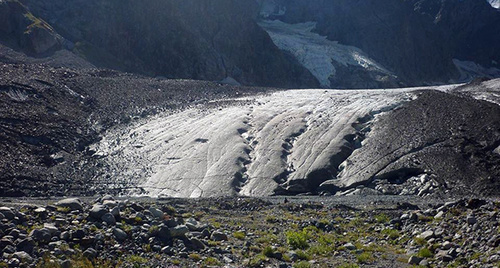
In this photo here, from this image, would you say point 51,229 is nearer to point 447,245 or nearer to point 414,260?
point 414,260

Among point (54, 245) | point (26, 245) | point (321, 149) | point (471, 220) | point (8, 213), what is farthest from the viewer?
point (321, 149)

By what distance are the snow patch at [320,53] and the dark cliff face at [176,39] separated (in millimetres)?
2833

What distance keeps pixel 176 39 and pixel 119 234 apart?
9464cm

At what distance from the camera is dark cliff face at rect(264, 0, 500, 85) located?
15012 centimetres

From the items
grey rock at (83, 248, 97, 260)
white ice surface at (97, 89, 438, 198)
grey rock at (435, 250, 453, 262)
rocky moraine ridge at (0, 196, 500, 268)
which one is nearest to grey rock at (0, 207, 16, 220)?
rocky moraine ridge at (0, 196, 500, 268)

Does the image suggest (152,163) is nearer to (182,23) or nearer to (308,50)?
(182,23)

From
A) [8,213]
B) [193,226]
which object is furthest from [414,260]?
[8,213]

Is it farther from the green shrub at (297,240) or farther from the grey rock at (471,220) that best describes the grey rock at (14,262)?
the grey rock at (471,220)

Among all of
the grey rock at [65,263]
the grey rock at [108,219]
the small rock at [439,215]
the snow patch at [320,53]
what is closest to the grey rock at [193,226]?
the grey rock at [108,219]

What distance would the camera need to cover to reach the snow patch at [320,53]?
120 meters

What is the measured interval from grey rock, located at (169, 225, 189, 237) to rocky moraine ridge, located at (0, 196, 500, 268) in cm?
3

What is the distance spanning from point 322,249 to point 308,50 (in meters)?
108

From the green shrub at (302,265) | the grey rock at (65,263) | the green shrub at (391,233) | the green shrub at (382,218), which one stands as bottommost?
the green shrub at (382,218)

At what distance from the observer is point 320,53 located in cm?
12525
